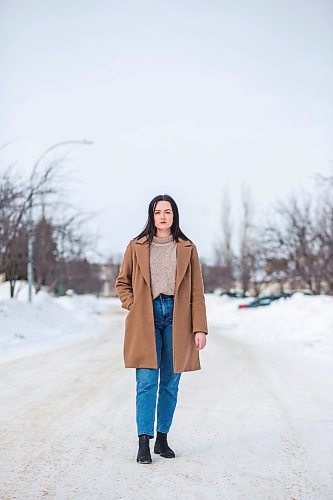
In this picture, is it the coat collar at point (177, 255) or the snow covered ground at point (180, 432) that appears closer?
the snow covered ground at point (180, 432)

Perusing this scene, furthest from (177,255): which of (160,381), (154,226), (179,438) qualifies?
(179,438)

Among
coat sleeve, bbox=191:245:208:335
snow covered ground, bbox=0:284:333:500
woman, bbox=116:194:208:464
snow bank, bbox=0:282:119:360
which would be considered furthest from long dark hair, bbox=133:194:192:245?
snow bank, bbox=0:282:119:360

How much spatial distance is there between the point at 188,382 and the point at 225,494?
487 centimetres

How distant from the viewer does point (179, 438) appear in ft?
18.0

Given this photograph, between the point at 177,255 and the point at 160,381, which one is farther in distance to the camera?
the point at 160,381

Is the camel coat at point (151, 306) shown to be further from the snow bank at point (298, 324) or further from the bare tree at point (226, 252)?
the bare tree at point (226, 252)

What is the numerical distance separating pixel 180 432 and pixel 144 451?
1.05 metres

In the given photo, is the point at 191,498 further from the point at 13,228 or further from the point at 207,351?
the point at 13,228

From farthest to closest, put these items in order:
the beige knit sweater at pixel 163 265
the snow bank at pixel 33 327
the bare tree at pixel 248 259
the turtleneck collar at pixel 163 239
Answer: the bare tree at pixel 248 259, the snow bank at pixel 33 327, the turtleneck collar at pixel 163 239, the beige knit sweater at pixel 163 265

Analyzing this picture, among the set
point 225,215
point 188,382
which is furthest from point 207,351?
point 225,215

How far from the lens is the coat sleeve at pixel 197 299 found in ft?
16.2

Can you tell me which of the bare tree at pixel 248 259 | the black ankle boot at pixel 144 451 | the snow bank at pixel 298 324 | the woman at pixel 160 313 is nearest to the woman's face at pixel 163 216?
the woman at pixel 160 313

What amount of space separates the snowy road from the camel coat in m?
0.73

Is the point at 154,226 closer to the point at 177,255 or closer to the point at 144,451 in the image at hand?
the point at 177,255
